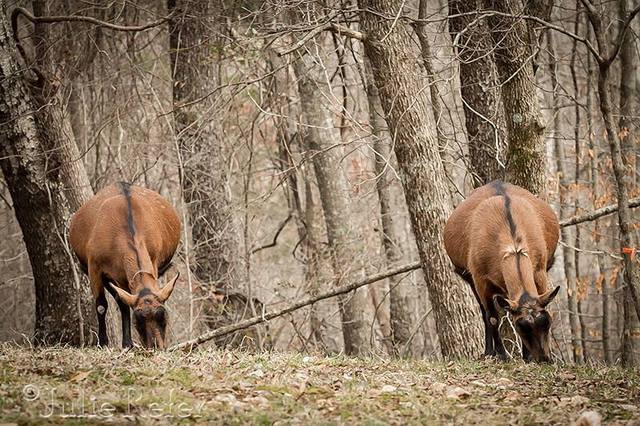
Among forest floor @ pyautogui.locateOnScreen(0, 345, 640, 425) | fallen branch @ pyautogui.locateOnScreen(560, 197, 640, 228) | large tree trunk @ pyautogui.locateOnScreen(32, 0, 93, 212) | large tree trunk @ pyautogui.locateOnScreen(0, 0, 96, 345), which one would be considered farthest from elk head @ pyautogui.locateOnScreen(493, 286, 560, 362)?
large tree trunk @ pyautogui.locateOnScreen(32, 0, 93, 212)

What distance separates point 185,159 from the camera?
60.4 ft

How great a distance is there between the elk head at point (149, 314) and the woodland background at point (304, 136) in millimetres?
2555

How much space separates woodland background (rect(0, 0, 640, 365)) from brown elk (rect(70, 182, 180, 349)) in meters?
1.31

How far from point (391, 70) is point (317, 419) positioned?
644cm

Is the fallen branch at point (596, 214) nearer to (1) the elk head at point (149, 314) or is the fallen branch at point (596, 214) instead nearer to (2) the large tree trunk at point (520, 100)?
(2) the large tree trunk at point (520, 100)

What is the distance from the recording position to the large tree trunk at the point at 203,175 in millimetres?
17875

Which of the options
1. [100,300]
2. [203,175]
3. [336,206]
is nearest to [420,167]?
[100,300]

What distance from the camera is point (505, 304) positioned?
1100 cm

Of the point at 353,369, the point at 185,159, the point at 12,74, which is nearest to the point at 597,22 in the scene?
the point at 353,369

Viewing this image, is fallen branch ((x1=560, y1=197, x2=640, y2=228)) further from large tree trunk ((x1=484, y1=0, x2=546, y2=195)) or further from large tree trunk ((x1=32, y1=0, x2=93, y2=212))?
large tree trunk ((x1=32, y1=0, x2=93, y2=212))

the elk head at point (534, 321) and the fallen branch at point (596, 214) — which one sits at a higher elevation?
the fallen branch at point (596, 214)
